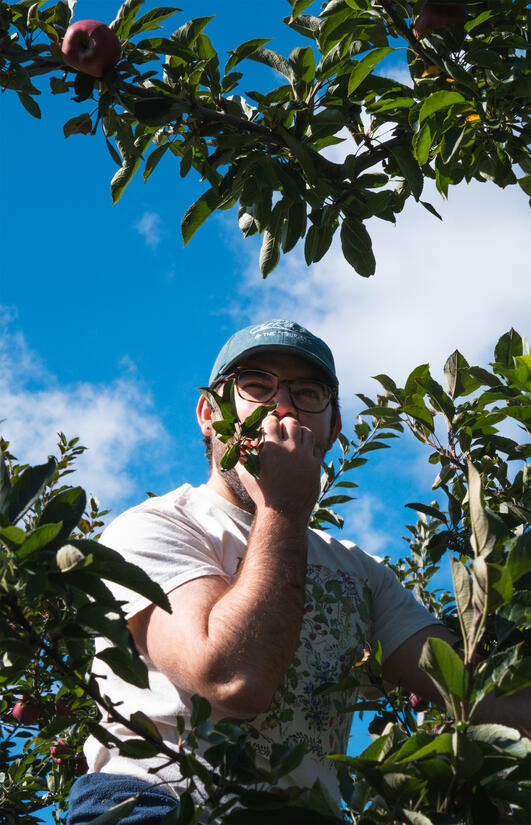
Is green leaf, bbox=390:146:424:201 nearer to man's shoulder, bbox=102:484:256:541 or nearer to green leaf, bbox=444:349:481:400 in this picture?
green leaf, bbox=444:349:481:400

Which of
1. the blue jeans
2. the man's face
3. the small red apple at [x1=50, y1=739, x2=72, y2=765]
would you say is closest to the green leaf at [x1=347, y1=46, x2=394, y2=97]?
the man's face

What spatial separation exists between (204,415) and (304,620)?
1046 millimetres

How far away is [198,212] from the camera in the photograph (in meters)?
2.41

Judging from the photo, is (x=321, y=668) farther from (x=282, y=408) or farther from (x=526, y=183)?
(x=526, y=183)

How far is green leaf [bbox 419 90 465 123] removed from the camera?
2.07 m

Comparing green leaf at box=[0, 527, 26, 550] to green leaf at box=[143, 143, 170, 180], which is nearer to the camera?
green leaf at box=[0, 527, 26, 550]

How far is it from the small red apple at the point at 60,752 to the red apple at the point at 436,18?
2845 millimetres

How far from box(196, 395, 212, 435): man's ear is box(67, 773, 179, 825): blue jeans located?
55.2 inches

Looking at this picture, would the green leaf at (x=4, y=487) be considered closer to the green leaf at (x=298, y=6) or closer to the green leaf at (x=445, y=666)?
the green leaf at (x=445, y=666)

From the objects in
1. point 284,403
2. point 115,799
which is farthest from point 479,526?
point 284,403

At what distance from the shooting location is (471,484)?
1067 mm

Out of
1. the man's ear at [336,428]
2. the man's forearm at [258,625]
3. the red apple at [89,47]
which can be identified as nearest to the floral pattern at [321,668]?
the man's forearm at [258,625]

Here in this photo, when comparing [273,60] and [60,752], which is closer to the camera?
[273,60]

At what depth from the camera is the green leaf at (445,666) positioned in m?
1.08
